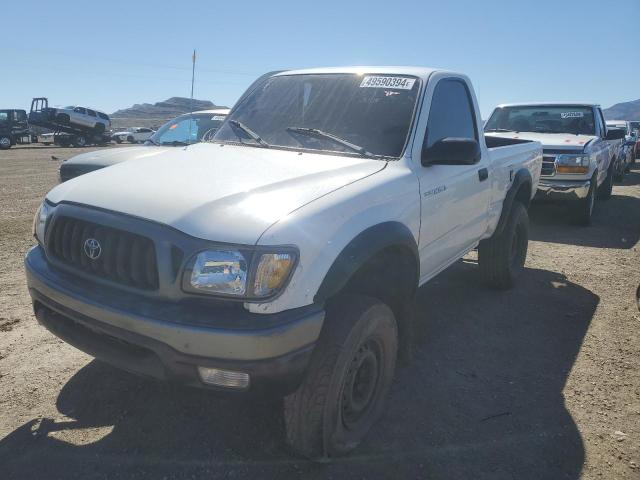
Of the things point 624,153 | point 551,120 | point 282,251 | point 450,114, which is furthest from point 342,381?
point 624,153

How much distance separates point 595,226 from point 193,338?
8418 mm

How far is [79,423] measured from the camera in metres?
2.75

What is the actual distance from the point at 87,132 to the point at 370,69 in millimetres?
33278

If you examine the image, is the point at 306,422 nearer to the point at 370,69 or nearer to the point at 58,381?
the point at 58,381

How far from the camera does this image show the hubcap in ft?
8.22

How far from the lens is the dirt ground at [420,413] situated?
248 cm

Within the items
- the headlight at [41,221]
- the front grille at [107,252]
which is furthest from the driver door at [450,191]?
the headlight at [41,221]

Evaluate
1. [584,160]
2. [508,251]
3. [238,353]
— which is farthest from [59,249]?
[584,160]

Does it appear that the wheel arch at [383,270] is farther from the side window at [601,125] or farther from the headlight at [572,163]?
the side window at [601,125]

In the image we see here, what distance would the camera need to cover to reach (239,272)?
2039mm

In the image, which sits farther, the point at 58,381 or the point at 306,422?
the point at 58,381

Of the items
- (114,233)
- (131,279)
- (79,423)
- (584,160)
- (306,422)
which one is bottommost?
(79,423)

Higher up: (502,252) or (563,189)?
(563,189)

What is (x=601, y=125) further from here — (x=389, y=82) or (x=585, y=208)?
(x=389, y=82)
